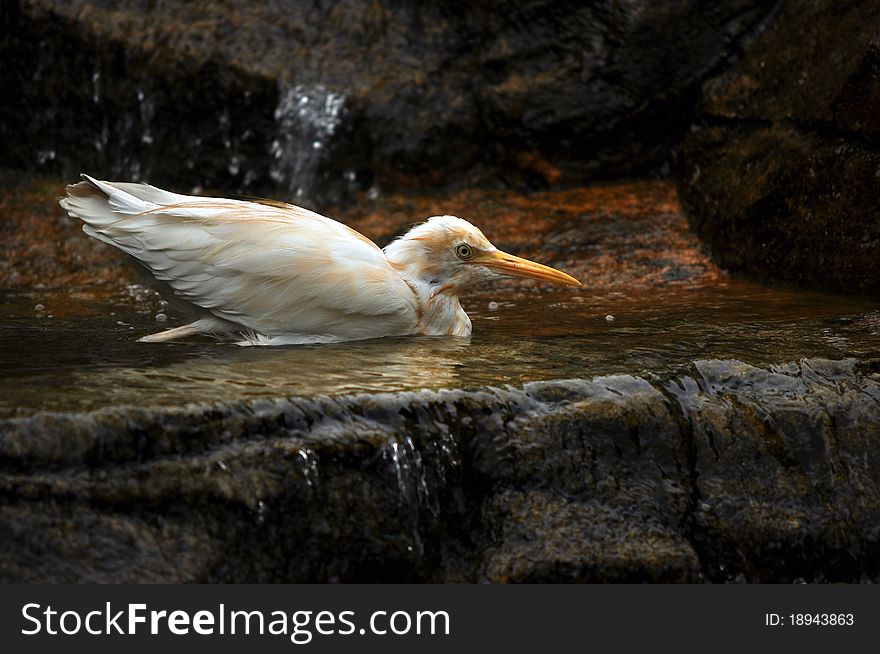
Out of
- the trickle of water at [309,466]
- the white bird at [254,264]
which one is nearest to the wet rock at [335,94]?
the white bird at [254,264]

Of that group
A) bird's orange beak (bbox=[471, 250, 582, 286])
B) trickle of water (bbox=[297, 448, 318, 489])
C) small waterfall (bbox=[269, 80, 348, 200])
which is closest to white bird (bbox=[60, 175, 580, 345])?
bird's orange beak (bbox=[471, 250, 582, 286])

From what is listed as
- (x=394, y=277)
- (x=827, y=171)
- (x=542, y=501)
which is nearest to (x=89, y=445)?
(x=542, y=501)

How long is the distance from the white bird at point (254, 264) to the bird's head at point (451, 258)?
24 centimetres

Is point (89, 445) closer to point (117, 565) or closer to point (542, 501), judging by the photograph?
point (117, 565)

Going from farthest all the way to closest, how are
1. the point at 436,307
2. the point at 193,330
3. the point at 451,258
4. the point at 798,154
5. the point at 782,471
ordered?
the point at 798,154 → the point at 451,258 → the point at 436,307 → the point at 193,330 → the point at 782,471

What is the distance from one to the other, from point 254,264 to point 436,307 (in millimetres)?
891

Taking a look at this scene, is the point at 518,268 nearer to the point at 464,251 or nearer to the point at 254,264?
the point at 464,251

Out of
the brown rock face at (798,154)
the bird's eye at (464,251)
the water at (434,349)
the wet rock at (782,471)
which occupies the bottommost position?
the wet rock at (782,471)

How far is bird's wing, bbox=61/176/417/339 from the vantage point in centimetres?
481

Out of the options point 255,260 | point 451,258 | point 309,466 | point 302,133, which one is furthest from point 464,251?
point 302,133

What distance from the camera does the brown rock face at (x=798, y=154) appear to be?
6.47 m

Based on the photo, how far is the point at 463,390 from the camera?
3.74 m

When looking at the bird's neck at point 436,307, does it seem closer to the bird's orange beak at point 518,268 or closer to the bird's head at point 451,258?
the bird's head at point 451,258

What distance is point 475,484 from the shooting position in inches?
146
